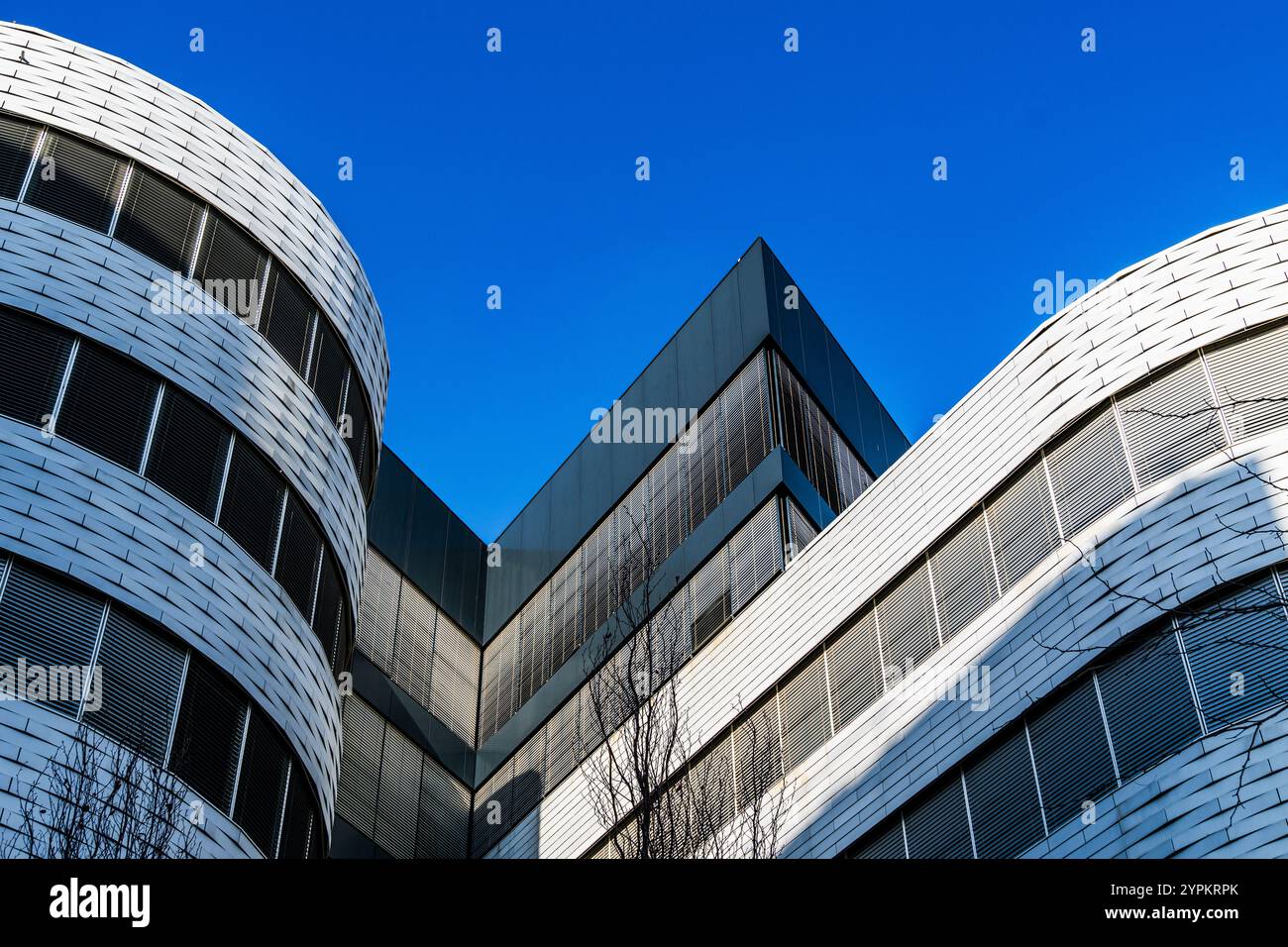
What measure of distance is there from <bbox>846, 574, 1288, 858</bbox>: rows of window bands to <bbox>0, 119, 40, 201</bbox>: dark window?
13.3 metres

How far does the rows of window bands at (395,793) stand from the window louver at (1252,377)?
1685cm

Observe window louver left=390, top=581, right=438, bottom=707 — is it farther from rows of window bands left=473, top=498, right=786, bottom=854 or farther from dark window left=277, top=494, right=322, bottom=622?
dark window left=277, top=494, right=322, bottom=622

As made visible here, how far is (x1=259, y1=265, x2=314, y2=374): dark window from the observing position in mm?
18109

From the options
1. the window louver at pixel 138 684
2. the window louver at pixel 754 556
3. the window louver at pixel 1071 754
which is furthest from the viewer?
the window louver at pixel 754 556

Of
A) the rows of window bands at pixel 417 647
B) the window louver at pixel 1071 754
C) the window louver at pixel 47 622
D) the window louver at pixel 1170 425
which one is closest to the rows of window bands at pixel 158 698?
the window louver at pixel 47 622

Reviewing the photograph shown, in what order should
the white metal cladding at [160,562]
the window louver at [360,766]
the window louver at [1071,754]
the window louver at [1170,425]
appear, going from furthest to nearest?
the window louver at [360,766], the window louver at [1170,425], the window louver at [1071,754], the white metal cladding at [160,562]

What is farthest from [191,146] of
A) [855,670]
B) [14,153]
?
[855,670]

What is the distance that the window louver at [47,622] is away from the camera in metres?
13.2

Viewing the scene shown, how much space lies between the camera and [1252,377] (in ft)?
54.0

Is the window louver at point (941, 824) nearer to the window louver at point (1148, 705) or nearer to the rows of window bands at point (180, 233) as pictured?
the window louver at point (1148, 705)

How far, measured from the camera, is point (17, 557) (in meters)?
13.7

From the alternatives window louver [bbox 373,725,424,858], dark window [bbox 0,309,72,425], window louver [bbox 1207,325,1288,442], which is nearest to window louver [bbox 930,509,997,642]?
window louver [bbox 1207,325,1288,442]

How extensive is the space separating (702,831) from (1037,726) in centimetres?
519
